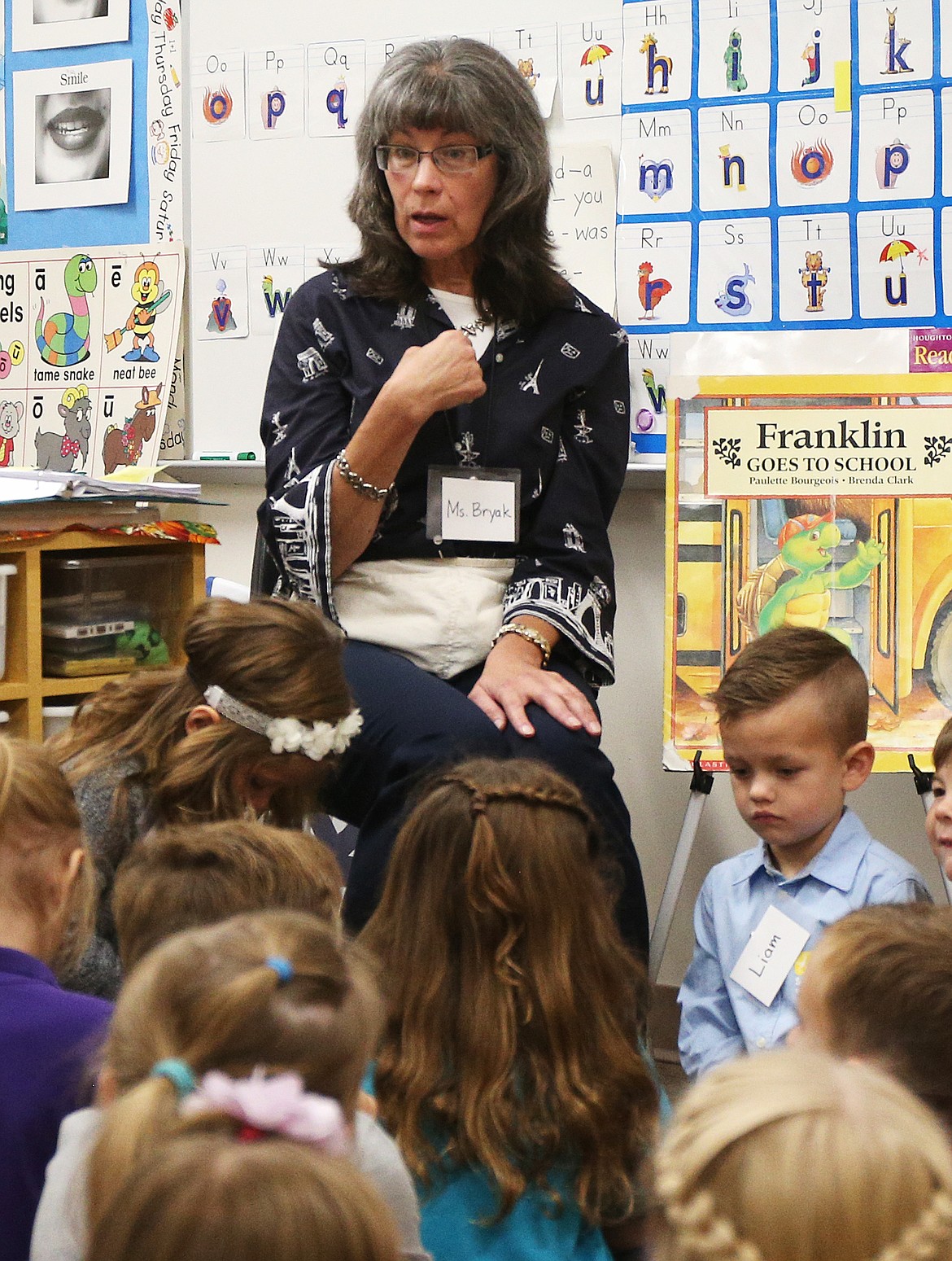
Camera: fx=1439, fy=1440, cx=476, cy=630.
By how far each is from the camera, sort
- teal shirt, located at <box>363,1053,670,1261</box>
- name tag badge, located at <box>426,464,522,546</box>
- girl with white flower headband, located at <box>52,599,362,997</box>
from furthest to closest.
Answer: name tag badge, located at <box>426,464,522,546</box>
girl with white flower headband, located at <box>52,599,362,997</box>
teal shirt, located at <box>363,1053,670,1261</box>

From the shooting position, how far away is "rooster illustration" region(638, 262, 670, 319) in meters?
2.58

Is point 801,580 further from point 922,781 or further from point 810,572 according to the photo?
point 922,781

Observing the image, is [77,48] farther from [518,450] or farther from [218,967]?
→ [218,967]

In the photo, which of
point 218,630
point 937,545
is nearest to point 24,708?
point 218,630

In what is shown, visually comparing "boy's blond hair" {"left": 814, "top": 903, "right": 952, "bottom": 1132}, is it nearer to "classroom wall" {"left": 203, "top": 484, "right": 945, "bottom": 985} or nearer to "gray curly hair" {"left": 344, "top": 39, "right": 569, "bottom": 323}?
"gray curly hair" {"left": 344, "top": 39, "right": 569, "bottom": 323}

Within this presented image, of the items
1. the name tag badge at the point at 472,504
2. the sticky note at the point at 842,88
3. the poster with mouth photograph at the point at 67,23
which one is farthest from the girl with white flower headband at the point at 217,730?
the poster with mouth photograph at the point at 67,23

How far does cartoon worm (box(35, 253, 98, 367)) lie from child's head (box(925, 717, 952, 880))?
200 centimetres

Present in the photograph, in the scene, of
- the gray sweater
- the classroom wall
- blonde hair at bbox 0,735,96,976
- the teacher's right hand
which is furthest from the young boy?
blonde hair at bbox 0,735,96,976

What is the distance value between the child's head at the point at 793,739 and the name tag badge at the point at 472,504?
0.39 m

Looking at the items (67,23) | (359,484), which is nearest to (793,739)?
(359,484)

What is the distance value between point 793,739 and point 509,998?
0.84 m

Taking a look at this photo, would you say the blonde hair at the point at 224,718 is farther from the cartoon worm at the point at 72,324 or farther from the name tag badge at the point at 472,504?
the cartoon worm at the point at 72,324

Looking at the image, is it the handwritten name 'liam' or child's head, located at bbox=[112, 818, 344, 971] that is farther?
the handwritten name 'liam'

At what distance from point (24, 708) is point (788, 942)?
4.24 ft
